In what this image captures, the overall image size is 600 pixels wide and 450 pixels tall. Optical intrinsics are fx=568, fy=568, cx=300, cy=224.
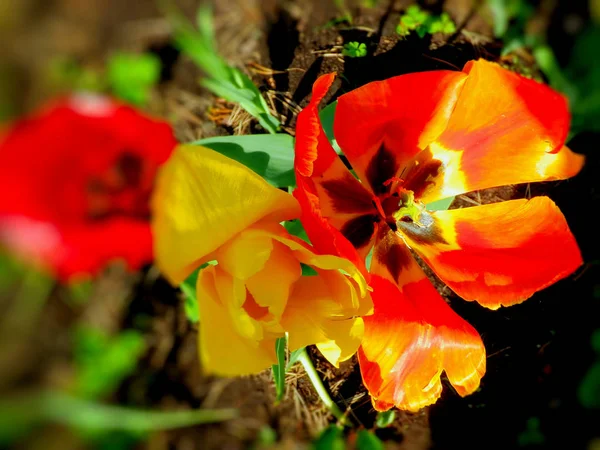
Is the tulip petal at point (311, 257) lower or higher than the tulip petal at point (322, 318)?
higher

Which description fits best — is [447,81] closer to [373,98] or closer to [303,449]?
[373,98]

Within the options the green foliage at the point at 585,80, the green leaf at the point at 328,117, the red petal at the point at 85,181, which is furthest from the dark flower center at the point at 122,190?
the green foliage at the point at 585,80

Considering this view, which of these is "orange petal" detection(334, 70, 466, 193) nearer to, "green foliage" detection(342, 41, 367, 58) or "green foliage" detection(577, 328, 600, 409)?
"green foliage" detection(342, 41, 367, 58)

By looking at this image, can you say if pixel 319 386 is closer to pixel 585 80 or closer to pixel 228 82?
pixel 228 82

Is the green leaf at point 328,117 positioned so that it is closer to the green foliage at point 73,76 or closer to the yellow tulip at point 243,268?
the yellow tulip at point 243,268

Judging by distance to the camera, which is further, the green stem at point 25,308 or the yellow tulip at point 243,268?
the green stem at point 25,308

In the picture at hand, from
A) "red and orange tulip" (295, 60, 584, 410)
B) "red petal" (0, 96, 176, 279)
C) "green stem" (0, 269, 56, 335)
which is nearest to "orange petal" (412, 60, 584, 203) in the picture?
"red and orange tulip" (295, 60, 584, 410)

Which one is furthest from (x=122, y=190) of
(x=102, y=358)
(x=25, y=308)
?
(x=25, y=308)

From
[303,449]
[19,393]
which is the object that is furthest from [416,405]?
[19,393]
